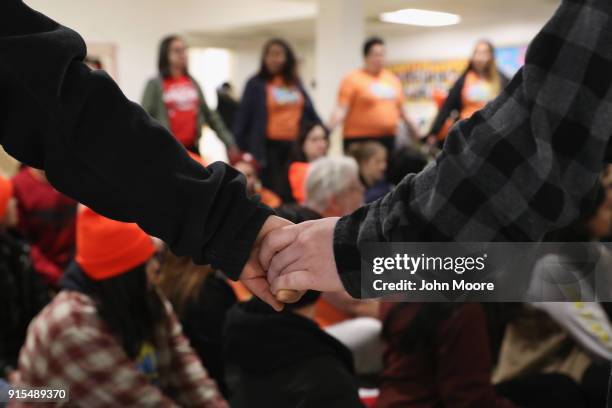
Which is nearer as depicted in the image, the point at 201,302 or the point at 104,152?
the point at 104,152

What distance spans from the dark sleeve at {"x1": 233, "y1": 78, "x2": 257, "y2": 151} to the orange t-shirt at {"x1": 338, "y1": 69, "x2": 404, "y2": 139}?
80 cm

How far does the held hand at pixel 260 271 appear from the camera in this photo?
110 centimetres

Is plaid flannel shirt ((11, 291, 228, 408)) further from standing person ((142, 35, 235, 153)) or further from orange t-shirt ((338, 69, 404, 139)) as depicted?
orange t-shirt ((338, 69, 404, 139))

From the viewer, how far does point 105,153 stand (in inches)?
41.8

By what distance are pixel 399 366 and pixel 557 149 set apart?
1.46 meters

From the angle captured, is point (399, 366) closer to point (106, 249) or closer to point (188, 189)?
point (106, 249)

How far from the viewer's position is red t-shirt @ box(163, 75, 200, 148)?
5543mm

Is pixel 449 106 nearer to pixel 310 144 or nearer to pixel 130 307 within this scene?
pixel 310 144

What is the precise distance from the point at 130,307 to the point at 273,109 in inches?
154

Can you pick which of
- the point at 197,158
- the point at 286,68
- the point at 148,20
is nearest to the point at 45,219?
the point at 197,158

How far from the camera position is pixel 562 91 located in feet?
2.54

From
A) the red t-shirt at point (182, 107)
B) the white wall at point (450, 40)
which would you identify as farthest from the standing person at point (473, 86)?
the white wall at point (450, 40)

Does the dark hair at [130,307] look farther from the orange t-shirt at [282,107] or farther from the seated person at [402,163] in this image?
the orange t-shirt at [282,107]

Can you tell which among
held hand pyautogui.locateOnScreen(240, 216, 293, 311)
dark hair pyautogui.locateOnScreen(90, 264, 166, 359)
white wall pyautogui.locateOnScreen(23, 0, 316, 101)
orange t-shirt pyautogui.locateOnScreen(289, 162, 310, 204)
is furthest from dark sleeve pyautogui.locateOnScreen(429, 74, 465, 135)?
held hand pyautogui.locateOnScreen(240, 216, 293, 311)
